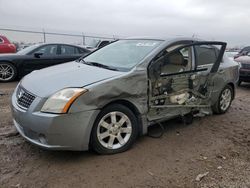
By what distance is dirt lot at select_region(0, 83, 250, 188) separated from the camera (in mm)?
2791

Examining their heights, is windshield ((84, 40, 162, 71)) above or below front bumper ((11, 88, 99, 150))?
above

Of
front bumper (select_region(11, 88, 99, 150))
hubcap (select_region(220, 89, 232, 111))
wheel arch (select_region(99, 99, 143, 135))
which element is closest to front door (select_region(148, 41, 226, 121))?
wheel arch (select_region(99, 99, 143, 135))

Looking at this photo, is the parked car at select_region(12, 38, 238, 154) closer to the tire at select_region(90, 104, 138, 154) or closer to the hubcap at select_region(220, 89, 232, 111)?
the tire at select_region(90, 104, 138, 154)

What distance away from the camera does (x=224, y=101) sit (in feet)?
17.1

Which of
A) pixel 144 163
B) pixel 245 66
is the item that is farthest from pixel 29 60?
pixel 245 66

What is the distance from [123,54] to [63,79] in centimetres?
117

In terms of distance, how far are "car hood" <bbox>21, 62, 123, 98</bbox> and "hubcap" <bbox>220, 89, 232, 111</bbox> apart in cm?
268

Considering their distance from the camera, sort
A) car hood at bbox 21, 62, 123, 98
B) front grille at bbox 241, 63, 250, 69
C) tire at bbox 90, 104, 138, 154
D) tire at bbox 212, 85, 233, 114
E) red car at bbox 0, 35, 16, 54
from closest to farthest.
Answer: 1. car hood at bbox 21, 62, 123, 98
2. tire at bbox 90, 104, 138, 154
3. tire at bbox 212, 85, 233, 114
4. front grille at bbox 241, 63, 250, 69
5. red car at bbox 0, 35, 16, 54

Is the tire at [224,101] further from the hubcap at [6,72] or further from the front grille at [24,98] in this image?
the hubcap at [6,72]

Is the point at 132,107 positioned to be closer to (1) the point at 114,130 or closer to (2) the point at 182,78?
(1) the point at 114,130

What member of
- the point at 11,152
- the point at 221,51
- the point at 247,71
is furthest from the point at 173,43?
the point at 247,71

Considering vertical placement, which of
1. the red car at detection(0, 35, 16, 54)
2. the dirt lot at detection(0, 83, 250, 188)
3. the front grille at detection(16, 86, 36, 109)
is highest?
the red car at detection(0, 35, 16, 54)

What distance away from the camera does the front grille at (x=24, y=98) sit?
307cm

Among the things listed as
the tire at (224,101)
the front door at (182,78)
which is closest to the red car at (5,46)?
the front door at (182,78)
